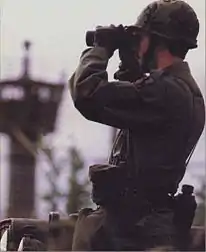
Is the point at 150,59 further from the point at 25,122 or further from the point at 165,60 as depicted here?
the point at 25,122

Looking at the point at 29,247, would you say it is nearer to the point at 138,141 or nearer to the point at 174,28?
the point at 138,141

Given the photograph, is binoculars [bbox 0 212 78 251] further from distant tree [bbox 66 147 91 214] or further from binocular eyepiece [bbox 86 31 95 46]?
distant tree [bbox 66 147 91 214]

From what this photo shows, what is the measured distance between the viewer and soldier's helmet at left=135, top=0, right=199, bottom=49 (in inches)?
90.0

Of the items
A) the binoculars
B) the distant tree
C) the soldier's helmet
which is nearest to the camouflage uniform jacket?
the soldier's helmet

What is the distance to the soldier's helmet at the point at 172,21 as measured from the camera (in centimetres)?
229

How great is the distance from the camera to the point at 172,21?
2285 mm

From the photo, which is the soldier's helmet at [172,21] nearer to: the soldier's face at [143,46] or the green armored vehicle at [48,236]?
the soldier's face at [143,46]

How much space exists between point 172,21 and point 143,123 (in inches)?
12.6

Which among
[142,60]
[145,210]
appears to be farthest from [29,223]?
[142,60]

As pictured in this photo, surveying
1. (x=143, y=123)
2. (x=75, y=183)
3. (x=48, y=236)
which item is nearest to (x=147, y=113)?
(x=143, y=123)

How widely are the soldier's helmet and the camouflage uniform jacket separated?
0.10 meters

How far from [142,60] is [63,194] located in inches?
207

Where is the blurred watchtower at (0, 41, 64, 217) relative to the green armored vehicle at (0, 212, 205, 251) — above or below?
below

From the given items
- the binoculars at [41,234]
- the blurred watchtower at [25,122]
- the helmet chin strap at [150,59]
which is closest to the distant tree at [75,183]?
the blurred watchtower at [25,122]
